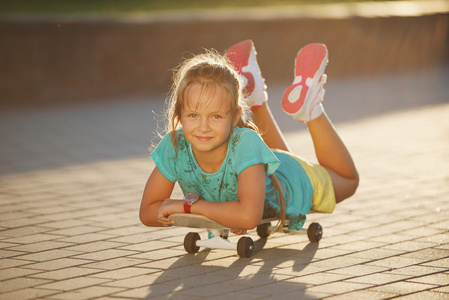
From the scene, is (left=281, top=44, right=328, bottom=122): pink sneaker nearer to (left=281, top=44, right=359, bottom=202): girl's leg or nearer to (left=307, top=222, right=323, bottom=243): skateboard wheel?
(left=281, top=44, right=359, bottom=202): girl's leg

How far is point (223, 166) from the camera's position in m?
3.98

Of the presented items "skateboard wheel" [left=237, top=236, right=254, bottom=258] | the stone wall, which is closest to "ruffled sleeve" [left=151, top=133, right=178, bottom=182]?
"skateboard wheel" [left=237, top=236, right=254, bottom=258]

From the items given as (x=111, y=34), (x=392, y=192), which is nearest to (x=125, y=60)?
(x=111, y=34)

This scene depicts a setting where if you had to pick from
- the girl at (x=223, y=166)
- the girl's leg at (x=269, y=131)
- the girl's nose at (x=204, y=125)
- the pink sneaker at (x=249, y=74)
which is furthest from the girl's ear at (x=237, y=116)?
the girl's leg at (x=269, y=131)

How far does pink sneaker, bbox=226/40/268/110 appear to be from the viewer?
4.94 meters

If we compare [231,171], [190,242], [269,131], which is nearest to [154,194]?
[190,242]

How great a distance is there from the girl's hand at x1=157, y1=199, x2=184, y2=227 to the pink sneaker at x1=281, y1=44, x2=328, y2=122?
1.08m

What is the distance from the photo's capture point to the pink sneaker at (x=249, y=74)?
4.94 meters

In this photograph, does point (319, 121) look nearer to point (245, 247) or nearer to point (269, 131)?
point (269, 131)

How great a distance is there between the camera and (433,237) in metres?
4.43

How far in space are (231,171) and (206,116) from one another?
310mm

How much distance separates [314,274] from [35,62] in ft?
27.9

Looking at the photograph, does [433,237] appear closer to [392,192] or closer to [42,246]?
[392,192]

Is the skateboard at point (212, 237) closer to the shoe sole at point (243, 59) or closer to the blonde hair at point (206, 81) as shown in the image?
the blonde hair at point (206, 81)
